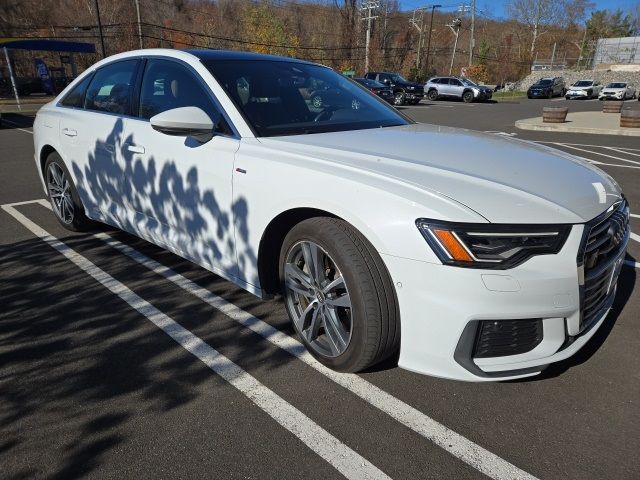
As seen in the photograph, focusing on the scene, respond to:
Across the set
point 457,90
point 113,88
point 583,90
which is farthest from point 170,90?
point 583,90

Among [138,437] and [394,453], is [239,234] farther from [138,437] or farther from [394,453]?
[394,453]

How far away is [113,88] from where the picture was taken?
3.85m

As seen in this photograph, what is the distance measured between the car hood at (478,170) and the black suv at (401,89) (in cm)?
2606

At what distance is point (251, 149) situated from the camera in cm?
266

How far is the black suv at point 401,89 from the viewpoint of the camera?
2830 centimetres

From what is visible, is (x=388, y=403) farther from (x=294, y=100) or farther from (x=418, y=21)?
(x=418, y=21)

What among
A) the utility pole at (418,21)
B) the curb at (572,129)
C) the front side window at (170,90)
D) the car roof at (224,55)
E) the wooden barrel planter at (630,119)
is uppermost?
the utility pole at (418,21)

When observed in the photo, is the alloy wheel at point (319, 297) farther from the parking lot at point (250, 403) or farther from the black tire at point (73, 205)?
the black tire at point (73, 205)

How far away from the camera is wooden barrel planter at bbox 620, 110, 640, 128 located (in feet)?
44.9

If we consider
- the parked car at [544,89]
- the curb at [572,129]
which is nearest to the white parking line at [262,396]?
the curb at [572,129]

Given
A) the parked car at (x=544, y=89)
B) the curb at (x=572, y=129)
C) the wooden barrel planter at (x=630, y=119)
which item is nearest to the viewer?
the curb at (x=572, y=129)

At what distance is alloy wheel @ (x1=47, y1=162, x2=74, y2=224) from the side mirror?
7.51ft

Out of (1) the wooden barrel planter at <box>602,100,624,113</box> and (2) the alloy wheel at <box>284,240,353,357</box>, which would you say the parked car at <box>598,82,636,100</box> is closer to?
(1) the wooden barrel planter at <box>602,100,624,113</box>

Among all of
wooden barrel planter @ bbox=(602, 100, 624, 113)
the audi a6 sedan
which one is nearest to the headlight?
the audi a6 sedan
